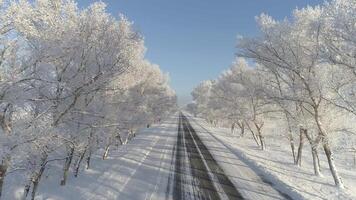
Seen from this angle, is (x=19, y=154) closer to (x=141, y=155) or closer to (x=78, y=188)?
(x=78, y=188)

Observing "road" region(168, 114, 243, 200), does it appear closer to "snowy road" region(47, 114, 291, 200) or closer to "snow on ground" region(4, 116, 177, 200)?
"snowy road" region(47, 114, 291, 200)

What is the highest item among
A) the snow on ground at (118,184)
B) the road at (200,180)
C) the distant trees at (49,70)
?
the distant trees at (49,70)

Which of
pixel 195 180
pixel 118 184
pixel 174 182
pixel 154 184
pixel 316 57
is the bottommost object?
pixel 118 184

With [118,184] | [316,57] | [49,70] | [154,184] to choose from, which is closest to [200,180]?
[154,184]

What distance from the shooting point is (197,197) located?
14062 millimetres

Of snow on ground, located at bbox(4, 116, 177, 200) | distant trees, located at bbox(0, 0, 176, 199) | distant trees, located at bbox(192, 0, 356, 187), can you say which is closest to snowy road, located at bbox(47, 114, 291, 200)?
snow on ground, located at bbox(4, 116, 177, 200)

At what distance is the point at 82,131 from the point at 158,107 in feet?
119

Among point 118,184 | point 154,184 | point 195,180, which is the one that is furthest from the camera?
point 195,180

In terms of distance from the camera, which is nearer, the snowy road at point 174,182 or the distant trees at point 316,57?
the distant trees at point 316,57

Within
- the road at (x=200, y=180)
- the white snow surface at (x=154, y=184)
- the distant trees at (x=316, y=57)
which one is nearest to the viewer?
the distant trees at (x=316, y=57)

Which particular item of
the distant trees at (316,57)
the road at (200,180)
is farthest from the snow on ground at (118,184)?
the distant trees at (316,57)

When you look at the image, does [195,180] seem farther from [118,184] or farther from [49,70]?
[49,70]

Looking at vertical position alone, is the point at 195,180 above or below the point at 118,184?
above

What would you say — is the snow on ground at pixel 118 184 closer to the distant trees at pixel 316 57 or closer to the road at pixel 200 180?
the road at pixel 200 180
